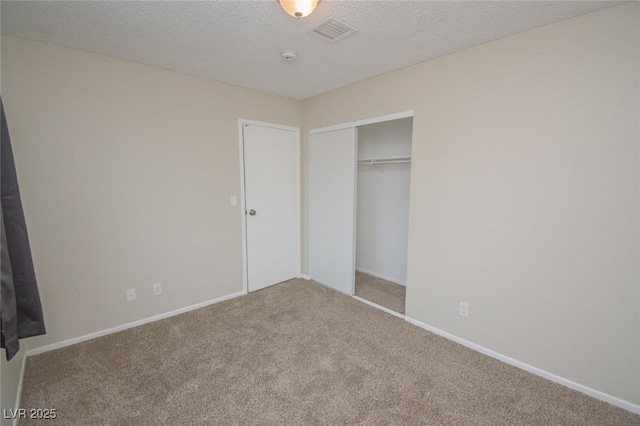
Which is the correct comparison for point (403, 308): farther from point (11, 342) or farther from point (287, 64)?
point (11, 342)

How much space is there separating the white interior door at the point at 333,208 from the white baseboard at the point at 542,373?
3.90 feet

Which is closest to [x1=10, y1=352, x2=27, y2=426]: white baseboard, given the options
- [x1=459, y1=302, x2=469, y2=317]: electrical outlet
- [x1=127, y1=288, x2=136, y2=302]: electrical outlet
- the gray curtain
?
the gray curtain

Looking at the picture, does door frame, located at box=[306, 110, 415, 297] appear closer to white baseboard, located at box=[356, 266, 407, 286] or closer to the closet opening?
the closet opening

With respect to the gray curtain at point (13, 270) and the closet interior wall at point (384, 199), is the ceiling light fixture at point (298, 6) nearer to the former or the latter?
the gray curtain at point (13, 270)

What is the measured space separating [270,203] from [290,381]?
7.13 ft

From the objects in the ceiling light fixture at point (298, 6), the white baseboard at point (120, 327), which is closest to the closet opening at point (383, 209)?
the white baseboard at point (120, 327)

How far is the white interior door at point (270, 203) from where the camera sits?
342 cm

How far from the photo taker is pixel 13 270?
1422 millimetres

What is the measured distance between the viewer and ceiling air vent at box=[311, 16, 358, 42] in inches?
74.0

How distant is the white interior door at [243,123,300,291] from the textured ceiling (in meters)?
1.02

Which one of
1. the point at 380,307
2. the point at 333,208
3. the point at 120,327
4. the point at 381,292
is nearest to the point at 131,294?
the point at 120,327

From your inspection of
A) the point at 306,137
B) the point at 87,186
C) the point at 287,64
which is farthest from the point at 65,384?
the point at 306,137

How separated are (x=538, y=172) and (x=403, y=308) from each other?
1850 millimetres

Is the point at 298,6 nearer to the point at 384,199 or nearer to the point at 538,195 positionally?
the point at 538,195
